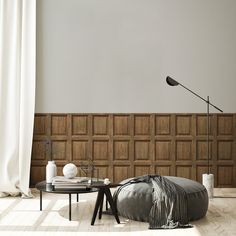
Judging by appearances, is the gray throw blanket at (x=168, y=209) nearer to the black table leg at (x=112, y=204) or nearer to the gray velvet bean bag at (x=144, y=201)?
the gray velvet bean bag at (x=144, y=201)

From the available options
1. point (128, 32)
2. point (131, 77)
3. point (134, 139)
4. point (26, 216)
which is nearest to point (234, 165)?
point (134, 139)

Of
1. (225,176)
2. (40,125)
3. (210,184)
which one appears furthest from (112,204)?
(225,176)

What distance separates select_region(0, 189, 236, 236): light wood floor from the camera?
4293 mm

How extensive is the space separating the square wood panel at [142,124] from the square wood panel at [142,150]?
0.46ft

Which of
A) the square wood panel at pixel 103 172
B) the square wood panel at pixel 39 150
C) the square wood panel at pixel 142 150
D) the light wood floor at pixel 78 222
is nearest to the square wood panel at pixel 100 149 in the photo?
the square wood panel at pixel 103 172

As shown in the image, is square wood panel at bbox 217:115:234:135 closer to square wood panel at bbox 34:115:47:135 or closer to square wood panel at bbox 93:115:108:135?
square wood panel at bbox 93:115:108:135

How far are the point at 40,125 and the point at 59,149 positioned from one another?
405 mm

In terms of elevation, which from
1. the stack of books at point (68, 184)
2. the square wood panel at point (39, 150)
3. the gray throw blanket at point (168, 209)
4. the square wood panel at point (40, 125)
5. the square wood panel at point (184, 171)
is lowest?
the gray throw blanket at point (168, 209)

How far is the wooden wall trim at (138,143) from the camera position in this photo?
258 inches

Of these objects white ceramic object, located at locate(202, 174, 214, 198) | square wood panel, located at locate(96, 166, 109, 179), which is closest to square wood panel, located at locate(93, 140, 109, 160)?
square wood panel, located at locate(96, 166, 109, 179)

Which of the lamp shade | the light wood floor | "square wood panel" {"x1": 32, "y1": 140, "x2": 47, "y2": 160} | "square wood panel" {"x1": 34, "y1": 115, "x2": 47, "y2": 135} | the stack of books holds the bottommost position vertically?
the light wood floor

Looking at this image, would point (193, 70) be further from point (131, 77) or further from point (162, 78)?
point (131, 77)

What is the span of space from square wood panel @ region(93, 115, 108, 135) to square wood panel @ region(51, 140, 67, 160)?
1.49 ft

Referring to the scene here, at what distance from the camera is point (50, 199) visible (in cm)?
581
